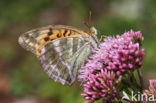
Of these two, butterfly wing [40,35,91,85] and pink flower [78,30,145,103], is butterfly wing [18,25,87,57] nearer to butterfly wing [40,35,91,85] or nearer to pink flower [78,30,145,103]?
butterfly wing [40,35,91,85]

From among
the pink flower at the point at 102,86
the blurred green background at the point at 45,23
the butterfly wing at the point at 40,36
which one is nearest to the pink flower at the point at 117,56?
the pink flower at the point at 102,86

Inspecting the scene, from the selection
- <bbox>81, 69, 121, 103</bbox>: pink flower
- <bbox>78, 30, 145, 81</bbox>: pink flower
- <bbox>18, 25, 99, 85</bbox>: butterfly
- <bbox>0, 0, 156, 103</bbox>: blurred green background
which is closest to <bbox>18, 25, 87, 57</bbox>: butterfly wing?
<bbox>18, 25, 99, 85</bbox>: butterfly

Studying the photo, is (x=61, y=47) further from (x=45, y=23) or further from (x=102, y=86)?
(x=45, y=23)

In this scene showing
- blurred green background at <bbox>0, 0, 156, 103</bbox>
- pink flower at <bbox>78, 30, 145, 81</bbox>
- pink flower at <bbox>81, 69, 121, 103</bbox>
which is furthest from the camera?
blurred green background at <bbox>0, 0, 156, 103</bbox>

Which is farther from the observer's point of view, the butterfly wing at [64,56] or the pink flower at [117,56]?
the butterfly wing at [64,56]

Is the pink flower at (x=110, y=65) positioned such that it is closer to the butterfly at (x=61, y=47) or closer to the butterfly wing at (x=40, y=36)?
the butterfly at (x=61, y=47)

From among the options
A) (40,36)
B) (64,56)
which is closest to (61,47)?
(64,56)
